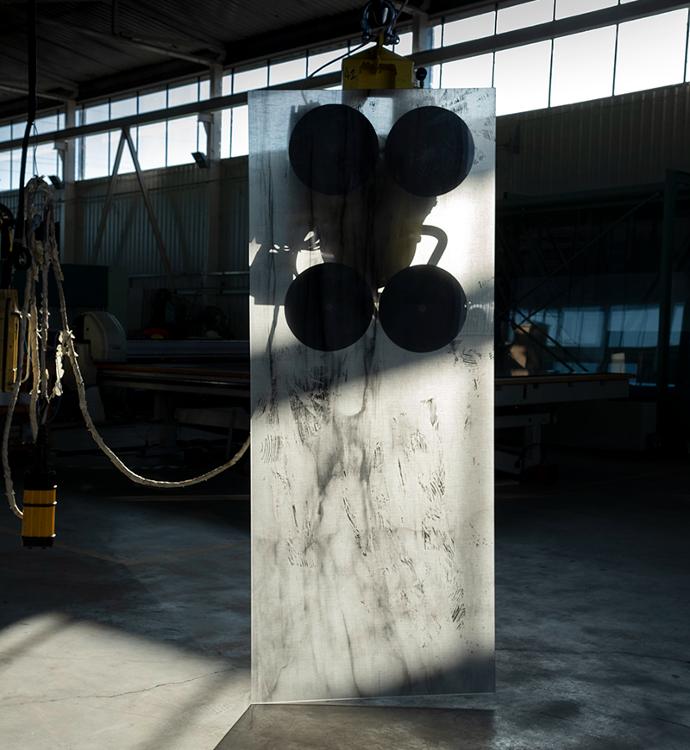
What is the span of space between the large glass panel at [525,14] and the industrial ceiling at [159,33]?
1.24 ft

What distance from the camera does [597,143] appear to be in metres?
12.9

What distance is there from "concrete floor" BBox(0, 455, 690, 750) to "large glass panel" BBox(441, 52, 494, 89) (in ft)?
32.2

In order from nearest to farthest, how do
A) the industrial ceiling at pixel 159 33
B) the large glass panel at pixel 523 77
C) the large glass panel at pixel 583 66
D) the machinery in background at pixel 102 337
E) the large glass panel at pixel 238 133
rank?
1. the machinery in background at pixel 102 337
2. the large glass panel at pixel 583 66
3. the large glass panel at pixel 523 77
4. the industrial ceiling at pixel 159 33
5. the large glass panel at pixel 238 133

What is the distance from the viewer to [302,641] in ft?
9.57

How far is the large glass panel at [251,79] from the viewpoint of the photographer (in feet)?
58.3

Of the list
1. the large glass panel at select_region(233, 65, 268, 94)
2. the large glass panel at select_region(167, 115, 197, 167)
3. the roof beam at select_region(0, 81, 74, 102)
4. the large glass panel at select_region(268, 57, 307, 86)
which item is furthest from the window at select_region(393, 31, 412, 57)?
the roof beam at select_region(0, 81, 74, 102)

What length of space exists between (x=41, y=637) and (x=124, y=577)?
94cm

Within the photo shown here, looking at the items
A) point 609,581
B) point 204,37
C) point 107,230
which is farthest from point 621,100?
point 107,230

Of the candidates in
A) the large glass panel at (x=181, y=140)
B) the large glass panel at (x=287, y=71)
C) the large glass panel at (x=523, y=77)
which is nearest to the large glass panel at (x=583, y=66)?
the large glass panel at (x=523, y=77)

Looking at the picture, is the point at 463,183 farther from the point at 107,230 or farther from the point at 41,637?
the point at 107,230

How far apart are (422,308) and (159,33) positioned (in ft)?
53.3

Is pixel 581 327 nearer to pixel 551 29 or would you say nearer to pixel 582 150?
pixel 582 150

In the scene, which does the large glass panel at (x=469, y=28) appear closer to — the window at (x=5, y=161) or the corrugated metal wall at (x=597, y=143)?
the corrugated metal wall at (x=597, y=143)

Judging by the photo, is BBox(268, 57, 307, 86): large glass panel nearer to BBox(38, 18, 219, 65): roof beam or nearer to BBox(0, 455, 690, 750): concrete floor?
BBox(38, 18, 219, 65): roof beam
